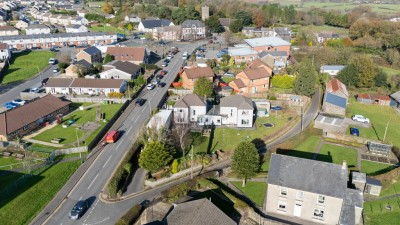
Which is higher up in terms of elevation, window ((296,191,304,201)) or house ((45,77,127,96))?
house ((45,77,127,96))

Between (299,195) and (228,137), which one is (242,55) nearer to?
(228,137)

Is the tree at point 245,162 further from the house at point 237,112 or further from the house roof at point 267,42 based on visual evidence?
the house roof at point 267,42

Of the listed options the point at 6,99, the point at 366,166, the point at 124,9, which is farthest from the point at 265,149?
the point at 124,9

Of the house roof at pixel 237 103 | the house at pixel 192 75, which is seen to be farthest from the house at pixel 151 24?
the house roof at pixel 237 103

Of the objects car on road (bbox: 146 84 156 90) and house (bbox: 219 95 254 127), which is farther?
car on road (bbox: 146 84 156 90)

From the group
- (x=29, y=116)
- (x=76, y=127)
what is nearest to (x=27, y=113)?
(x=29, y=116)

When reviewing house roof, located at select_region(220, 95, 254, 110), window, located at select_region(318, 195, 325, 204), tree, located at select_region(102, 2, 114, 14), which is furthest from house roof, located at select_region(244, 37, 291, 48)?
tree, located at select_region(102, 2, 114, 14)

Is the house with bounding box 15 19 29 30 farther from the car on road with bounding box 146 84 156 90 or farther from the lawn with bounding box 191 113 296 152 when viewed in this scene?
the lawn with bounding box 191 113 296 152

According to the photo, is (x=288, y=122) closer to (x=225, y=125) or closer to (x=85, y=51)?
(x=225, y=125)
